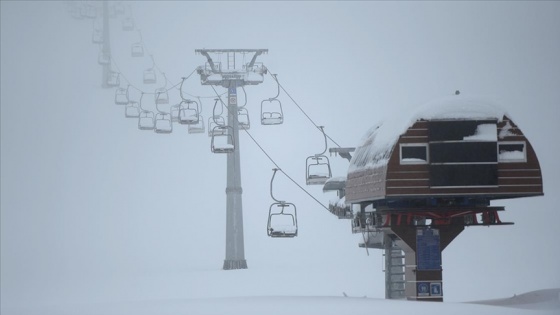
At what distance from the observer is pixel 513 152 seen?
25.2 m

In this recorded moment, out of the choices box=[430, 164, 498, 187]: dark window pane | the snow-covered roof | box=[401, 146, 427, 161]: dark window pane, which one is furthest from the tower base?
box=[430, 164, 498, 187]: dark window pane

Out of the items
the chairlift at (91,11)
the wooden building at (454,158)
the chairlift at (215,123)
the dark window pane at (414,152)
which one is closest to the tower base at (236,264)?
the chairlift at (215,123)

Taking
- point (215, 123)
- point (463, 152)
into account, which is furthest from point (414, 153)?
point (215, 123)

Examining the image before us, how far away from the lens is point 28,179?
7619 centimetres

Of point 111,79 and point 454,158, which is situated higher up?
point 111,79

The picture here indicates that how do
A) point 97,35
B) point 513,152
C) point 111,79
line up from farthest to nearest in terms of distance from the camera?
point 97,35
point 111,79
point 513,152

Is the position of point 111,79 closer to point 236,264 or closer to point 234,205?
point 234,205

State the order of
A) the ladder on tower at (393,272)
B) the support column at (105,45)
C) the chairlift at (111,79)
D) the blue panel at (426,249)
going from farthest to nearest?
the support column at (105,45)
the chairlift at (111,79)
the ladder on tower at (393,272)
the blue panel at (426,249)

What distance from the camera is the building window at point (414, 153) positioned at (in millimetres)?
24984

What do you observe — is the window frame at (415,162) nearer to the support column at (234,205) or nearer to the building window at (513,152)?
the building window at (513,152)

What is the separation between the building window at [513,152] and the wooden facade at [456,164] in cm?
2

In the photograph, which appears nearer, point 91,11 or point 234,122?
point 234,122

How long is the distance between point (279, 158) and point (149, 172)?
1076 centimetres

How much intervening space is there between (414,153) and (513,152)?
7.94 ft
